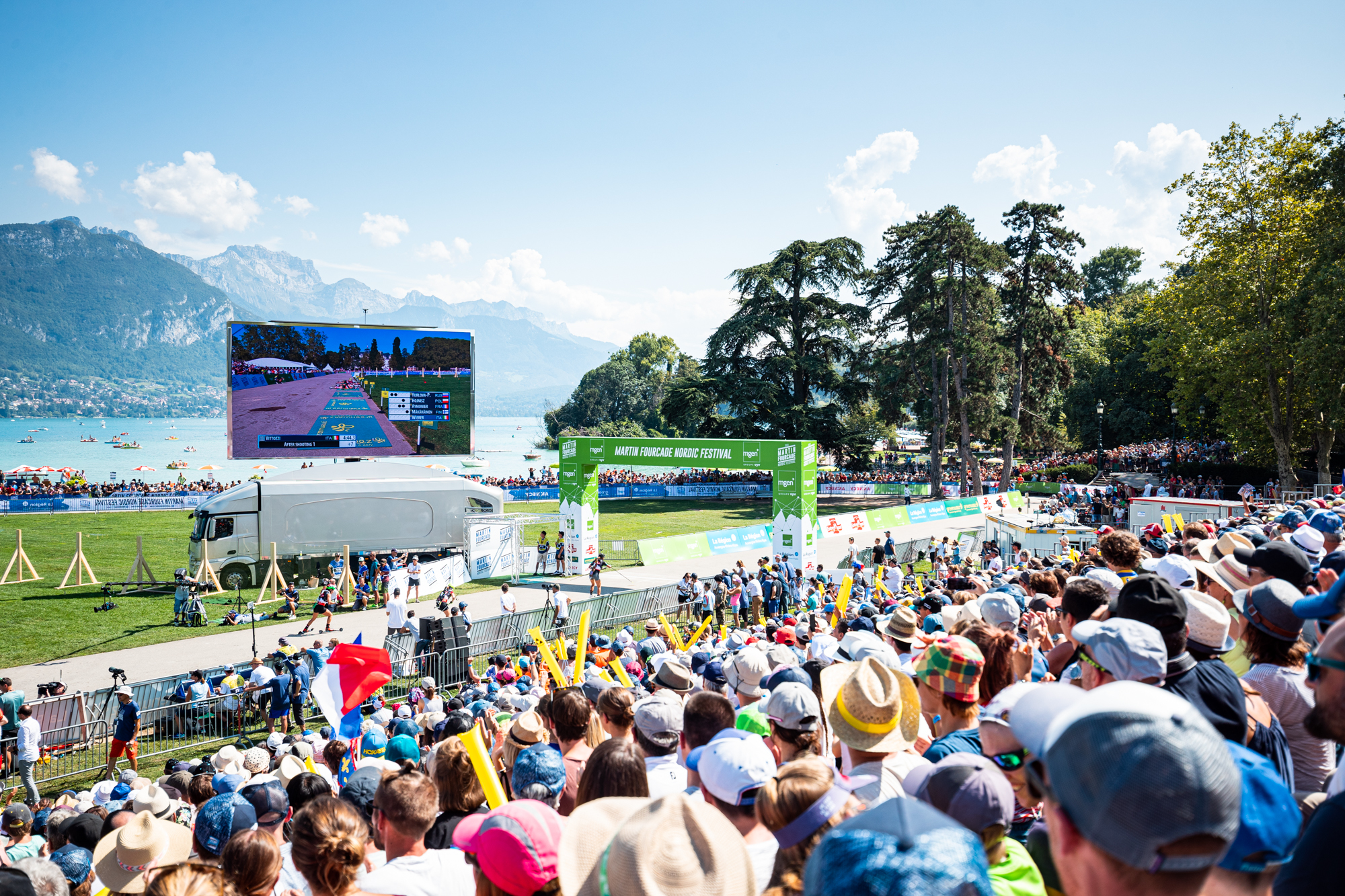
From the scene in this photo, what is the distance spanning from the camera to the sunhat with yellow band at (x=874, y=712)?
3.37 metres

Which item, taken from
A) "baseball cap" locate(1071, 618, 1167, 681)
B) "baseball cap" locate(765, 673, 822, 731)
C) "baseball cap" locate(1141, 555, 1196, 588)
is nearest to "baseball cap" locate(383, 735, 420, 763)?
"baseball cap" locate(765, 673, 822, 731)

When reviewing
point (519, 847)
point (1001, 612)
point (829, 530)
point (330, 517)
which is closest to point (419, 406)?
point (330, 517)

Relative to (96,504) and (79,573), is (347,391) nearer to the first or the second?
(79,573)

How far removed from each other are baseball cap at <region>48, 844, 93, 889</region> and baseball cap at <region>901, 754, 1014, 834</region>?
4791 mm

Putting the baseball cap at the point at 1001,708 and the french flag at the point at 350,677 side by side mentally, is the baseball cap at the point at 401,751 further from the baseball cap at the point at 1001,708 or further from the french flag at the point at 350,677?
the baseball cap at the point at 1001,708

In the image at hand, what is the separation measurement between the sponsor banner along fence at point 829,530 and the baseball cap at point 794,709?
1880 centimetres

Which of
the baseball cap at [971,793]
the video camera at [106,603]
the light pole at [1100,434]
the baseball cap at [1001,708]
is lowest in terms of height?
the video camera at [106,603]

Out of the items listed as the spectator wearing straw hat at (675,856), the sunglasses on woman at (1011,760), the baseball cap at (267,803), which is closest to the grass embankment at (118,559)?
the baseball cap at (267,803)

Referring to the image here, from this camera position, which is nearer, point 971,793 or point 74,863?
point 971,793

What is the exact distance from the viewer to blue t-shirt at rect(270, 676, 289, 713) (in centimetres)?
1152

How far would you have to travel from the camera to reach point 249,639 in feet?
56.6

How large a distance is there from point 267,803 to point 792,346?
50840mm

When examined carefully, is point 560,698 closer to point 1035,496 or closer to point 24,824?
point 24,824

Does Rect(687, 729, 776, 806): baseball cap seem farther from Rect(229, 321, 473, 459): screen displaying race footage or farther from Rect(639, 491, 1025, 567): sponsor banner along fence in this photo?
Rect(229, 321, 473, 459): screen displaying race footage
